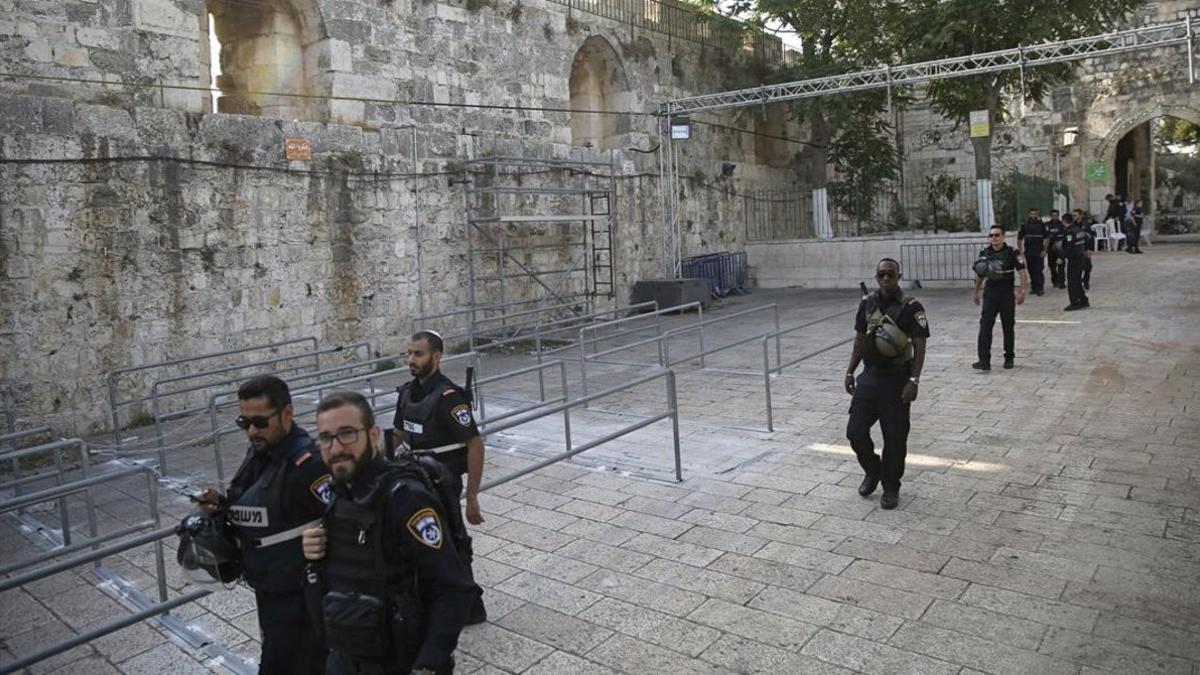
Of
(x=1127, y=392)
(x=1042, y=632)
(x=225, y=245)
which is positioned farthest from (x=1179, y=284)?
(x=225, y=245)

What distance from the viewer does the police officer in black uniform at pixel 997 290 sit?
32.3ft

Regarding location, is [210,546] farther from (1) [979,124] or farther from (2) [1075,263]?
(1) [979,124]

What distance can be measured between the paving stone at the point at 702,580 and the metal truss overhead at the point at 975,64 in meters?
12.4

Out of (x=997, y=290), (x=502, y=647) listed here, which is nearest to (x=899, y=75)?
(x=997, y=290)

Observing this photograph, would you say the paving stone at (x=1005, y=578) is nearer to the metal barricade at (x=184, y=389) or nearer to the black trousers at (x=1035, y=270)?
the metal barricade at (x=184, y=389)

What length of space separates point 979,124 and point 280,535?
58.5 feet

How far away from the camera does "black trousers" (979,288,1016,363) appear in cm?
998

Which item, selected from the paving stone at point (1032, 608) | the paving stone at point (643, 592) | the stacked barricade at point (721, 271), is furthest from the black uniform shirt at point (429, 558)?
the stacked barricade at point (721, 271)

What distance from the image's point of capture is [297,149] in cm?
1182

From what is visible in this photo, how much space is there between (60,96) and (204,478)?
5.04m

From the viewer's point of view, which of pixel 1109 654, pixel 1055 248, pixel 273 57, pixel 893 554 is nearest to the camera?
pixel 1109 654

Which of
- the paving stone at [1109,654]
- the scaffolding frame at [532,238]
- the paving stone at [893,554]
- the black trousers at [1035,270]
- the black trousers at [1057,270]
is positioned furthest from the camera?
the black trousers at [1057,270]

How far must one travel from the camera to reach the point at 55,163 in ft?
31.0

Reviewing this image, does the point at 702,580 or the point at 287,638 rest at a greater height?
the point at 287,638
